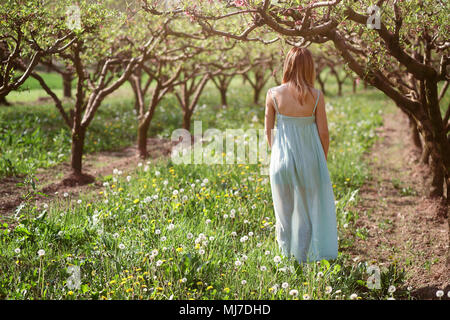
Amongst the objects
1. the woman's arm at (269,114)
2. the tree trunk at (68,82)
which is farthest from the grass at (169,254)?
the tree trunk at (68,82)

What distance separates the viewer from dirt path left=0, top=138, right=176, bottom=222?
251 inches

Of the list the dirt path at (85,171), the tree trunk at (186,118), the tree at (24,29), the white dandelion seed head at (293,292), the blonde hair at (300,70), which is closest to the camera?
the white dandelion seed head at (293,292)

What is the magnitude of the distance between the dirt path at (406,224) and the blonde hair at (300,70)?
2150 millimetres

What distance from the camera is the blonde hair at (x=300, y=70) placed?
3.96 metres

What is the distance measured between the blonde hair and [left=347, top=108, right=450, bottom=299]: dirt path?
2.15m

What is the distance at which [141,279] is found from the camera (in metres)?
3.73

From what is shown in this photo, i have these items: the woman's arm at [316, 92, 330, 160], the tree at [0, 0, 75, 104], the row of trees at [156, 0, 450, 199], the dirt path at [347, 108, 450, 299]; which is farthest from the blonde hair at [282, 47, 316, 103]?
the tree at [0, 0, 75, 104]

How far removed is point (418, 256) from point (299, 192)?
195 centimetres

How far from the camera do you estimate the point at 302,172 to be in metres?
4.16

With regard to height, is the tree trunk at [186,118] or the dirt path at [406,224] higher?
the tree trunk at [186,118]

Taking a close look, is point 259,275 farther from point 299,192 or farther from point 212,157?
point 212,157

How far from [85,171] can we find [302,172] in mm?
5727

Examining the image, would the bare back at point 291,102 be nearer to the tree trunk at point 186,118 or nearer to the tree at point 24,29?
the tree at point 24,29
